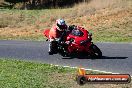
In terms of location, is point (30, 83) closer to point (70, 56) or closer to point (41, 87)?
point (41, 87)

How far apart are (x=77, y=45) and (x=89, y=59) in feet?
2.68

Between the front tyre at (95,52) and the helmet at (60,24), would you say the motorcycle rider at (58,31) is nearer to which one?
the helmet at (60,24)

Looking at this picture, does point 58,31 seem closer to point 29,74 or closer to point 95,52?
point 95,52

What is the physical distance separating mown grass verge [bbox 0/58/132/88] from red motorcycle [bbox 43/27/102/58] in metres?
2.44

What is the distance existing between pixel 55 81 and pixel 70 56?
631cm

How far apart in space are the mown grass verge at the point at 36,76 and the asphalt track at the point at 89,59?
57.3 inches

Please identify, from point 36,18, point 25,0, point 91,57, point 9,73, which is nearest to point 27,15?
point 36,18

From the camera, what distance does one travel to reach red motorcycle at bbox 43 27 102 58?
16766 millimetres

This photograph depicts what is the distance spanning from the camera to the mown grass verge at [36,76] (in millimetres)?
10625

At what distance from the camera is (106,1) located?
4584 centimetres

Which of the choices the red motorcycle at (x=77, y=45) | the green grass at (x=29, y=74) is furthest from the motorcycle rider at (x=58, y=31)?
the green grass at (x=29, y=74)

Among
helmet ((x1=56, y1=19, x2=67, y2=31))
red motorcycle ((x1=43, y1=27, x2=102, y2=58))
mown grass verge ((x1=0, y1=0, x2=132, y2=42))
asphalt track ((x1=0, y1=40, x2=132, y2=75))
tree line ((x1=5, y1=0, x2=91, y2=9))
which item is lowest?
tree line ((x1=5, y1=0, x2=91, y2=9))

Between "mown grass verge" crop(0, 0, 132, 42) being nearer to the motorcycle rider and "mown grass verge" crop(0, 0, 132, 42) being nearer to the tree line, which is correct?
the motorcycle rider

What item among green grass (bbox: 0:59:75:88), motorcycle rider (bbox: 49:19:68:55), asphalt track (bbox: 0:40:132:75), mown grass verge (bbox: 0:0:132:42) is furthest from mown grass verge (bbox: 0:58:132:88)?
mown grass verge (bbox: 0:0:132:42)
